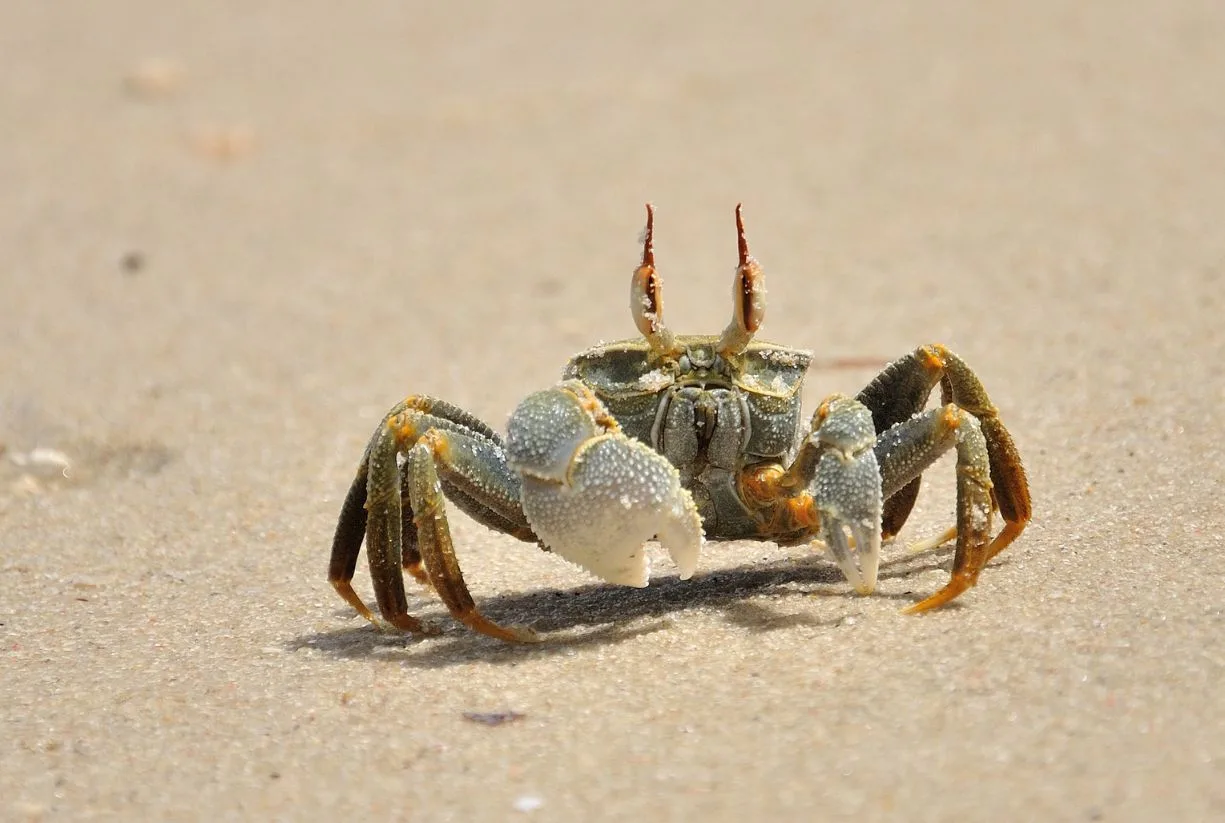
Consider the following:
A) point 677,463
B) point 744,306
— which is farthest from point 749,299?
point 677,463

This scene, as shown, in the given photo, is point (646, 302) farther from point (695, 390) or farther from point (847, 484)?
point (847, 484)

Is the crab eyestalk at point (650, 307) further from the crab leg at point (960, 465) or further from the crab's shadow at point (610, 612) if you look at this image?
the crab's shadow at point (610, 612)

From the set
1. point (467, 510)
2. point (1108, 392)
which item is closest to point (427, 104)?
point (1108, 392)

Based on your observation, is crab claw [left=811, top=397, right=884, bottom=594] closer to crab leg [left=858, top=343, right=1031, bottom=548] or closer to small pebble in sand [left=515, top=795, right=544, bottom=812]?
crab leg [left=858, top=343, right=1031, bottom=548]

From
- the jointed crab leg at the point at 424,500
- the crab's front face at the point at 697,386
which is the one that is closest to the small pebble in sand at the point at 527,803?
the jointed crab leg at the point at 424,500

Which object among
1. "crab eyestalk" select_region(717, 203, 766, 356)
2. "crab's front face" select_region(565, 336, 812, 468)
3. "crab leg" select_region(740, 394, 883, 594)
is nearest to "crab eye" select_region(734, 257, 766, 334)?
"crab eyestalk" select_region(717, 203, 766, 356)

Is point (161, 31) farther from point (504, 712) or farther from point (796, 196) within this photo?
point (504, 712)

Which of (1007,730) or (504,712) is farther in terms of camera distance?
(504,712)

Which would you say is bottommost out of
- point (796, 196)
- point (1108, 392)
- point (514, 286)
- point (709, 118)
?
point (1108, 392)

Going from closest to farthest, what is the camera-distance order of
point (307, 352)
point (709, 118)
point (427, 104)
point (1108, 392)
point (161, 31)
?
point (1108, 392) < point (307, 352) < point (709, 118) < point (427, 104) < point (161, 31)
